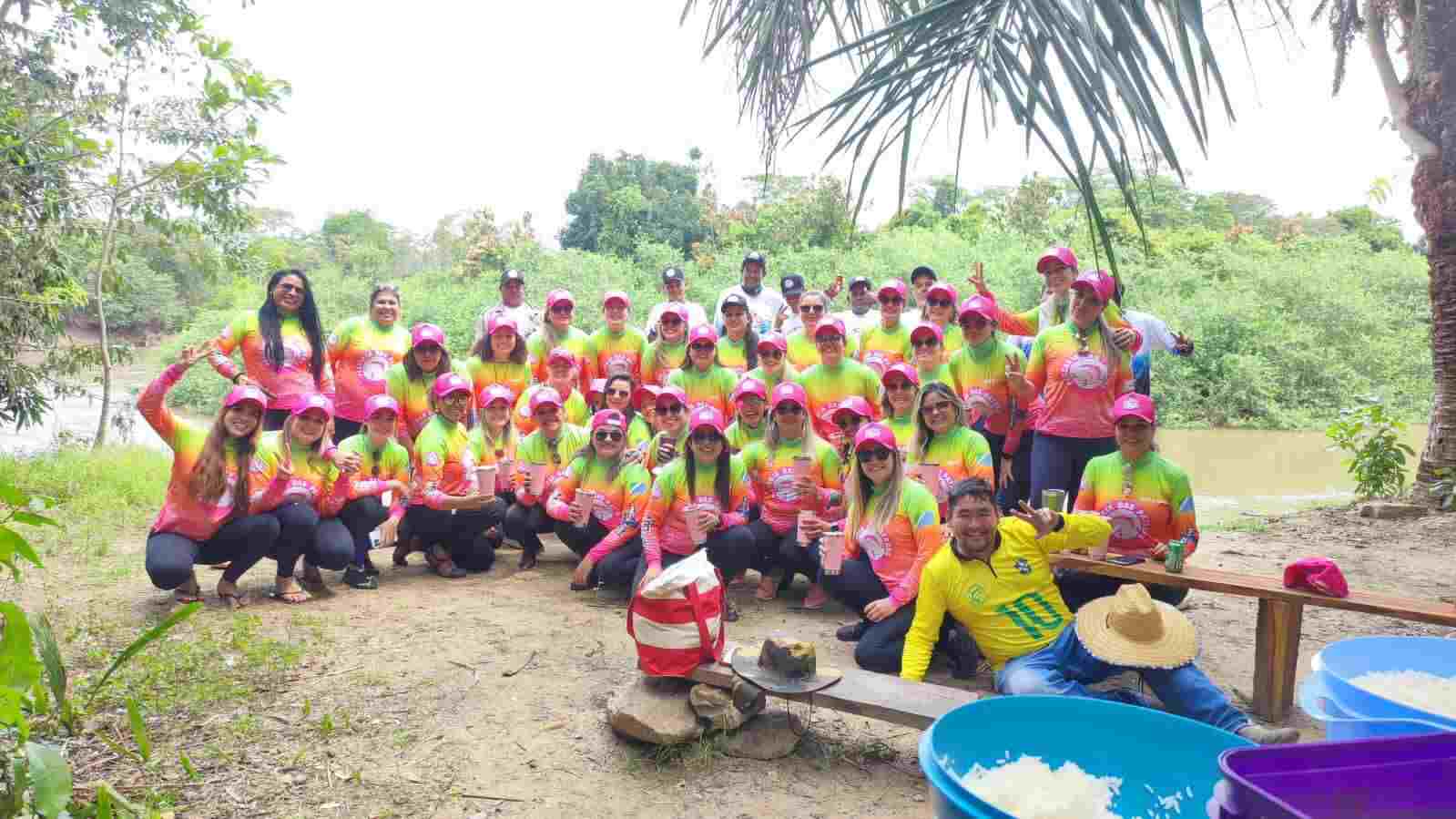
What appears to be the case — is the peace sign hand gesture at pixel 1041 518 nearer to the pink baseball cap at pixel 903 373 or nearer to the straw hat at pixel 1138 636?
the straw hat at pixel 1138 636

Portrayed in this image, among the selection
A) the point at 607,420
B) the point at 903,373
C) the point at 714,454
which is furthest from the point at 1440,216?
the point at 607,420

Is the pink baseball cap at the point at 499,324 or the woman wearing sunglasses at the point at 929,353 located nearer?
the woman wearing sunglasses at the point at 929,353

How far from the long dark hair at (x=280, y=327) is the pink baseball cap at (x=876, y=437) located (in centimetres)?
321

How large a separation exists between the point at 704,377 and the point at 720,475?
1099 millimetres

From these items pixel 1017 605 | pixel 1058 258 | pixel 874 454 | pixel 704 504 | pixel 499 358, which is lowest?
pixel 1017 605

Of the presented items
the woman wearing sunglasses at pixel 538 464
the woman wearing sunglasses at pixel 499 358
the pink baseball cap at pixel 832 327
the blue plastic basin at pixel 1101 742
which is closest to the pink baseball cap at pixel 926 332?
the pink baseball cap at pixel 832 327

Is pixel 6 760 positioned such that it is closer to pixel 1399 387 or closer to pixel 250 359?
pixel 250 359

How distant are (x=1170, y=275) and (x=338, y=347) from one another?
62.1ft

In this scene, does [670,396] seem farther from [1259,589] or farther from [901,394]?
[1259,589]

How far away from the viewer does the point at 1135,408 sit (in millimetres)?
3943

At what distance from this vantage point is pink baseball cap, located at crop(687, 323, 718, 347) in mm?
5727

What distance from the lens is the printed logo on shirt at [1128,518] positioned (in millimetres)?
3975

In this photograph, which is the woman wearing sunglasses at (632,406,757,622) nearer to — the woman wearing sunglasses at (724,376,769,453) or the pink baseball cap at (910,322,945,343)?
the woman wearing sunglasses at (724,376,769,453)

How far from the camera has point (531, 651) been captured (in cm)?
407
